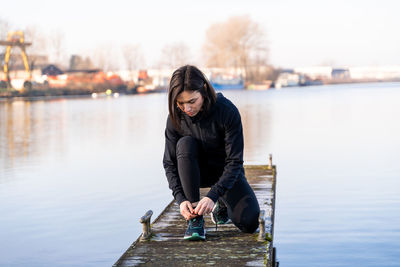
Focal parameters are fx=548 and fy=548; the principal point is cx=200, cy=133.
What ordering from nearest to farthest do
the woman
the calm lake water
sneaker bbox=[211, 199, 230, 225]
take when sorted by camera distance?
the woman → sneaker bbox=[211, 199, 230, 225] → the calm lake water

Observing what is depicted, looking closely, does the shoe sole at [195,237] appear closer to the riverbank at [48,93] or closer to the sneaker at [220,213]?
the sneaker at [220,213]

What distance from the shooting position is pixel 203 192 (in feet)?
20.9

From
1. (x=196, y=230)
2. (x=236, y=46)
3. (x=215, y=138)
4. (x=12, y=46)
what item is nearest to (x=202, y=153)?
(x=215, y=138)

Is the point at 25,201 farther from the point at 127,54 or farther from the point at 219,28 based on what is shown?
the point at 127,54

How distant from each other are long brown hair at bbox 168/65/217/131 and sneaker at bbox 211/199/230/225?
0.89m

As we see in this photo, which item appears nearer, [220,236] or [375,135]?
[220,236]

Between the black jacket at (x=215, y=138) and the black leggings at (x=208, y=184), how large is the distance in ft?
0.27

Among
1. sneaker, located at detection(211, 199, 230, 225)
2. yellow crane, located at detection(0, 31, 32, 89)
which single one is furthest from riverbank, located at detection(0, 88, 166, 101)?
sneaker, located at detection(211, 199, 230, 225)

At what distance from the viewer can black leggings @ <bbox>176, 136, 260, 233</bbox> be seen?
3.71 meters

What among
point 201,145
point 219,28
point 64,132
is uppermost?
point 219,28

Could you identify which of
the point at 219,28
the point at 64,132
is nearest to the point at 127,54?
→ the point at 219,28

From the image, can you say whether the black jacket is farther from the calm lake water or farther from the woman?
the calm lake water

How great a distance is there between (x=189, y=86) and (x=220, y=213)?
3.91 feet

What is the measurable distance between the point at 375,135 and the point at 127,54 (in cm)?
8816
